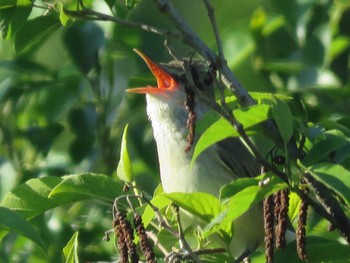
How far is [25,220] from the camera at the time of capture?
326 cm

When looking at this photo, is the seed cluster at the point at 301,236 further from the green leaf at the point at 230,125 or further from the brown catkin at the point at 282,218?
the green leaf at the point at 230,125

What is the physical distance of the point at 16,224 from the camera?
3.22 metres

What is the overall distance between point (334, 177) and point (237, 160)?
2016 mm

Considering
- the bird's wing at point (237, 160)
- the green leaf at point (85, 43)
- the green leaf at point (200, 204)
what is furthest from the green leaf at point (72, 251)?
the green leaf at point (85, 43)

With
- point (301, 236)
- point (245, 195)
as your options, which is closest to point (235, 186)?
point (245, 195)

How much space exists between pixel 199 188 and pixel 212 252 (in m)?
0.92

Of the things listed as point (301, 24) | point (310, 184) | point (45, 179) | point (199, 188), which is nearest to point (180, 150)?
point (199, 188)

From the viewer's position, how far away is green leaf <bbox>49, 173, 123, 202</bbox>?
3.45 metres

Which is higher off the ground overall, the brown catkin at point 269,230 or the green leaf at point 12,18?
the green leaf at point 12,18

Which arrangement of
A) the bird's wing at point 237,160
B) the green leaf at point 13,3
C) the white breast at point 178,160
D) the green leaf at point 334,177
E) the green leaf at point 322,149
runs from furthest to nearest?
the bird's wing at point 237,160 < the white breast at point 178,160 < the green leaf at point 13,3 < the green leaf at point 322,149 < the green leaf at point 334,177

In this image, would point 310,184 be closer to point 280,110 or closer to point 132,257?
point 280,110

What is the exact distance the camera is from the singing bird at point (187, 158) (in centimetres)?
464

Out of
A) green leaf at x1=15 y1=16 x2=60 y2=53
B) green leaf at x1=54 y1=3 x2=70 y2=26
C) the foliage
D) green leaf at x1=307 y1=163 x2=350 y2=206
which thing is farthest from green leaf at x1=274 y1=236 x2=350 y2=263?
the foliage

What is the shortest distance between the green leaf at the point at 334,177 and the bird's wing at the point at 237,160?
1.93m
